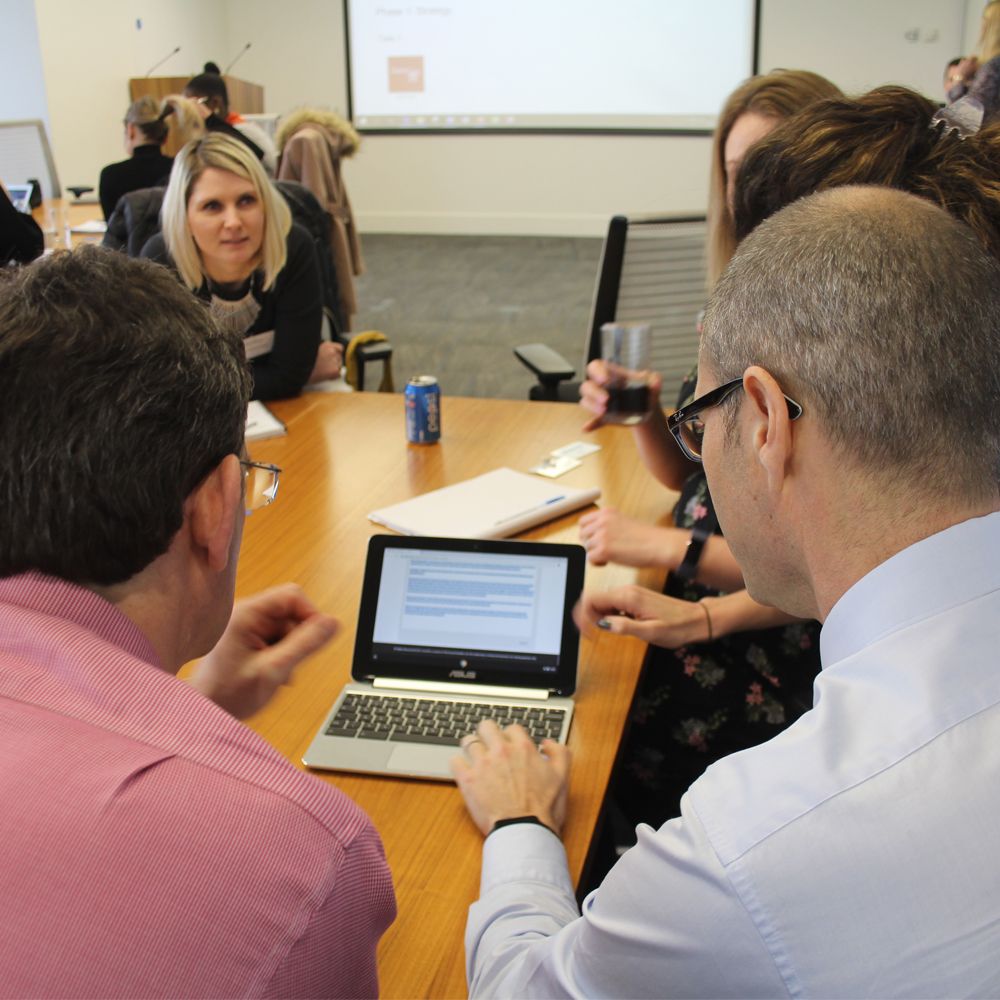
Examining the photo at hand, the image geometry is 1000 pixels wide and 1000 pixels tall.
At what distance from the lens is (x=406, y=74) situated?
973 centimetres

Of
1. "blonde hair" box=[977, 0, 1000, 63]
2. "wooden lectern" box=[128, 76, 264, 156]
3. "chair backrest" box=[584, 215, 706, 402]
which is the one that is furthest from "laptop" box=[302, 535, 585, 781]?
"wooden lectern" box=[128, 76, 264, 156]

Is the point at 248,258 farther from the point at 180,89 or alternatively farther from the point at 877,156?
the point at 180,89

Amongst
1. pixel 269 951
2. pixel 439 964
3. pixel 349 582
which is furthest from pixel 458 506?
pixel 269 951

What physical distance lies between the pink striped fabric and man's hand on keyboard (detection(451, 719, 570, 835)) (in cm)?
40

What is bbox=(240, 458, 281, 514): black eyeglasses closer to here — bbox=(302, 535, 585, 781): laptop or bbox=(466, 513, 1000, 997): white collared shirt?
bbox=(302, 535, 585, 781): laptop

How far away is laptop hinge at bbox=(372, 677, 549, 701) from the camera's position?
1.44 meters

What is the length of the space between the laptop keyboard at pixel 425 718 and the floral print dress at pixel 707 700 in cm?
42

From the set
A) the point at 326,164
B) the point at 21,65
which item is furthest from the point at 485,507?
the point at 21,65

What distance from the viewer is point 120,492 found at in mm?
815

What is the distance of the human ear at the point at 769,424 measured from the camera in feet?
2.79

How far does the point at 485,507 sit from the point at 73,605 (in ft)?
4.00

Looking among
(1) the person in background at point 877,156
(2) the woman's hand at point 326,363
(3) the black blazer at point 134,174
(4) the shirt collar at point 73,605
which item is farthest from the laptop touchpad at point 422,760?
(3) the black blazer at point 134,174

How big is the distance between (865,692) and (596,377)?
1.41 metres

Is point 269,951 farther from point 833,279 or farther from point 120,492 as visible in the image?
point 833,279
